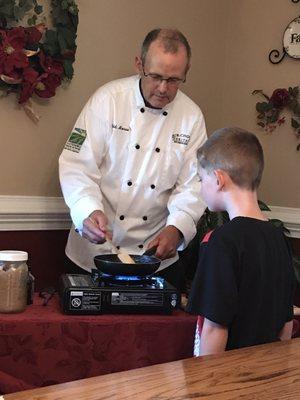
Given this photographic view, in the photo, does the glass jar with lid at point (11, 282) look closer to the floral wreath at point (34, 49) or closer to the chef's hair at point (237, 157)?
the chef's hair at point (237, 157)

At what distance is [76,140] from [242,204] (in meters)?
1.00

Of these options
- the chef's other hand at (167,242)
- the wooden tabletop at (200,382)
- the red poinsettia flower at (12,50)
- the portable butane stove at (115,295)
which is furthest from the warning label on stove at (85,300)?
the red poinsettia flower at (12,50)

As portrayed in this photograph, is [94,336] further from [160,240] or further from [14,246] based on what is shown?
[14,246]

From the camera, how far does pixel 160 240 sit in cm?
216

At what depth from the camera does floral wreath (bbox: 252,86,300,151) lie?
3.08 meters

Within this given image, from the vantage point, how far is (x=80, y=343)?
168 cm

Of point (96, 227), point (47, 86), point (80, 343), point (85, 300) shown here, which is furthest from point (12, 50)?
point (80, 343)

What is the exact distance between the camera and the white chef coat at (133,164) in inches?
92.4

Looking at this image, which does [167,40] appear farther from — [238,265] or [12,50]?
[238,265]

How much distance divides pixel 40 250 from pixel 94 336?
1051 mm

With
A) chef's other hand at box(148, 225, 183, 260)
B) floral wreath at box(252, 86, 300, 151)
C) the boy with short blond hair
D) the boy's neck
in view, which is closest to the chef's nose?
chef's other hand at box(148, 225, 183, 260)

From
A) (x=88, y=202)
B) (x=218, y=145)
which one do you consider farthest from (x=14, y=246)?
(x=218, y=145)

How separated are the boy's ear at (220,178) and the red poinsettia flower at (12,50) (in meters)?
1.21

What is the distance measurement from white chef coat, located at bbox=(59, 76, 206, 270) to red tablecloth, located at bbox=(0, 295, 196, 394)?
0.58m
